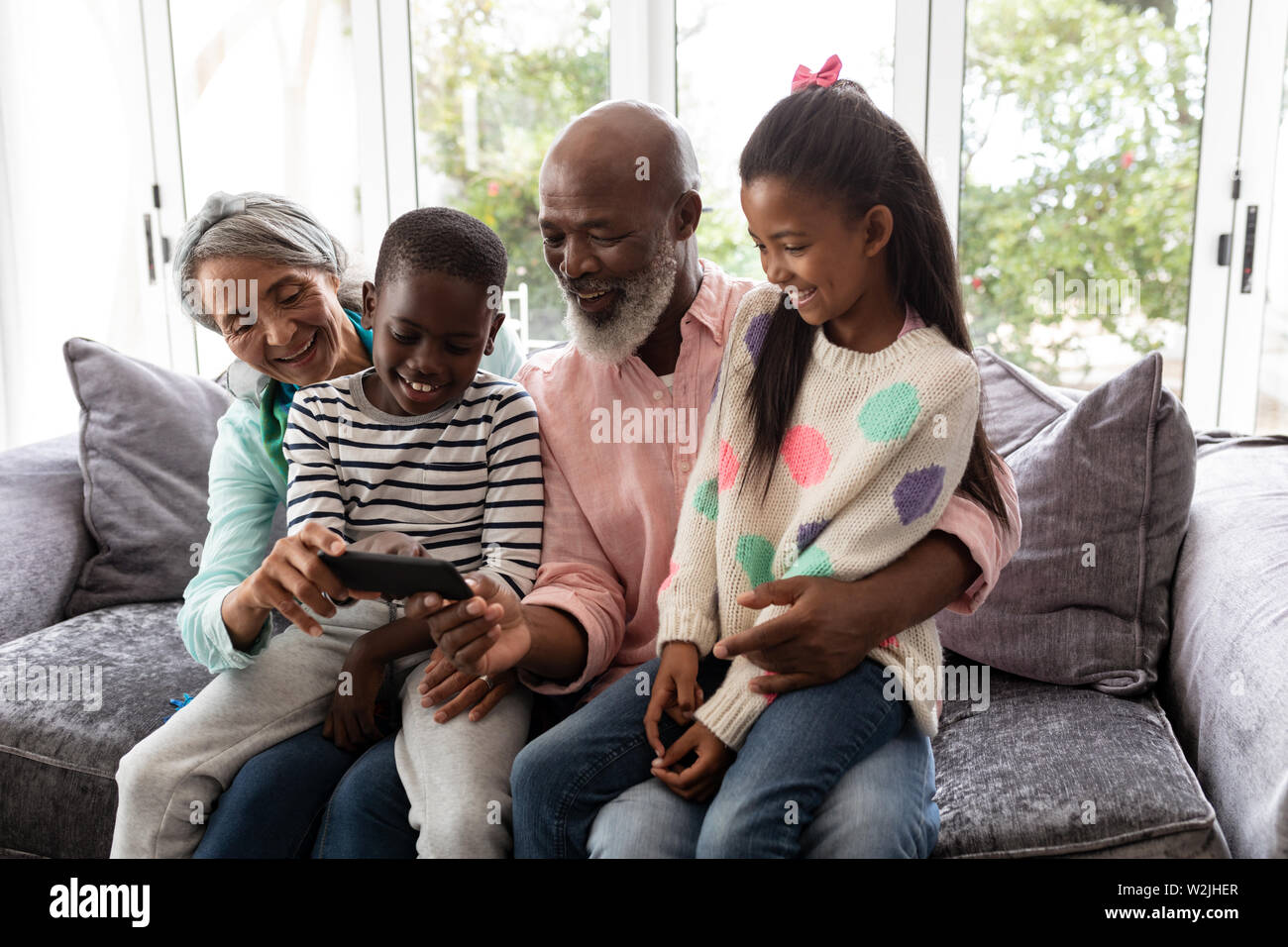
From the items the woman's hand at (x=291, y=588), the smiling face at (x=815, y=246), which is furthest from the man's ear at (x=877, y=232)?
the woman's hand at (x=291, y=588)

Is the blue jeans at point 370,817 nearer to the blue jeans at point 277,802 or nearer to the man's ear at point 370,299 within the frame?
the blue jeans at point 277,802

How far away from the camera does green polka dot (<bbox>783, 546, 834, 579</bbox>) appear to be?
1.31 m

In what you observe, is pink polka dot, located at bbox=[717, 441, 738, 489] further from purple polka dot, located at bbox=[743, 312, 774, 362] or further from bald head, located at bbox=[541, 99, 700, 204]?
bald head, located at bbox=[541, 99, 700, 204]

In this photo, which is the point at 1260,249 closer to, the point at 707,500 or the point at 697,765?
the point at 707,500

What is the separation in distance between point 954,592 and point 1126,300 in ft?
6.59

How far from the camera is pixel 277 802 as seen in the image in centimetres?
142

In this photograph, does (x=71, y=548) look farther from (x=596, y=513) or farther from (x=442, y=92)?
(x=442, y=92)

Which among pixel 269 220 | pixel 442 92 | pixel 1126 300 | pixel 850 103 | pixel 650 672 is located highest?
pixel 442 92

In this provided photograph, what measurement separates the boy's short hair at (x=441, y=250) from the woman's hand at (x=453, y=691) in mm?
518

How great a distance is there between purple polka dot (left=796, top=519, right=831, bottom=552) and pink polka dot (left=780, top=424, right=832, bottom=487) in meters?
0.06

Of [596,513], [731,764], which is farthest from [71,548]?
[731,764]

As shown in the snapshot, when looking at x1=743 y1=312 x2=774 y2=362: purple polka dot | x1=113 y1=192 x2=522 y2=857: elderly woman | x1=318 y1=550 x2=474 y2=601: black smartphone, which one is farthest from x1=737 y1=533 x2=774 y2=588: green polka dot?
x1=113 y1=192 x2=522 y2=857: elderly woman
